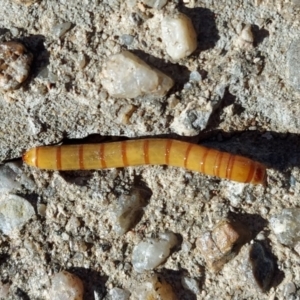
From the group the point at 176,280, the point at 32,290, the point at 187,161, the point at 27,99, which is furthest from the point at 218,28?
the point at 32,290

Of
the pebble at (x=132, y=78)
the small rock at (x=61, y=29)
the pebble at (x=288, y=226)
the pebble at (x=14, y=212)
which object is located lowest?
the pebble at (x=14, y=212)

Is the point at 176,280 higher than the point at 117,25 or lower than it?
lower

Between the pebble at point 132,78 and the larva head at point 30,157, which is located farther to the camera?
the larva head at point 30,157

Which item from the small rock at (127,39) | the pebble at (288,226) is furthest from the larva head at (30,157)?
the pebble at (288,226)

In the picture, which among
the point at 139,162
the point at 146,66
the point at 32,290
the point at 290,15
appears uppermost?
the point at 290,15

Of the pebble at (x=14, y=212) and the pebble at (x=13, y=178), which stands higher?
the pebble at (x=13, y=178)

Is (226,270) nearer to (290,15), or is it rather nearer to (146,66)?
(146,66)

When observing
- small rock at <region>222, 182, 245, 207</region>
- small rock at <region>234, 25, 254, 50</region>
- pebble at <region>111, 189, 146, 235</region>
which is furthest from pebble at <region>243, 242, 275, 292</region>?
small rock at <region>234, 25, 254, 50</region>

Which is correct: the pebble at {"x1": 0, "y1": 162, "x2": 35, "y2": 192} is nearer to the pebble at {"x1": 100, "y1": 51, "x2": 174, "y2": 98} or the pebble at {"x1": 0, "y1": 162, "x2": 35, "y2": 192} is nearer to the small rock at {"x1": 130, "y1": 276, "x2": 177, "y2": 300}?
the pebble at {"x1": 100, "y1": 51, "x2": 174, "y2": 98}

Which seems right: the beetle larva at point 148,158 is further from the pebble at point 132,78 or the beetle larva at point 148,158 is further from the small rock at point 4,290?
the small rock at point 4,290
